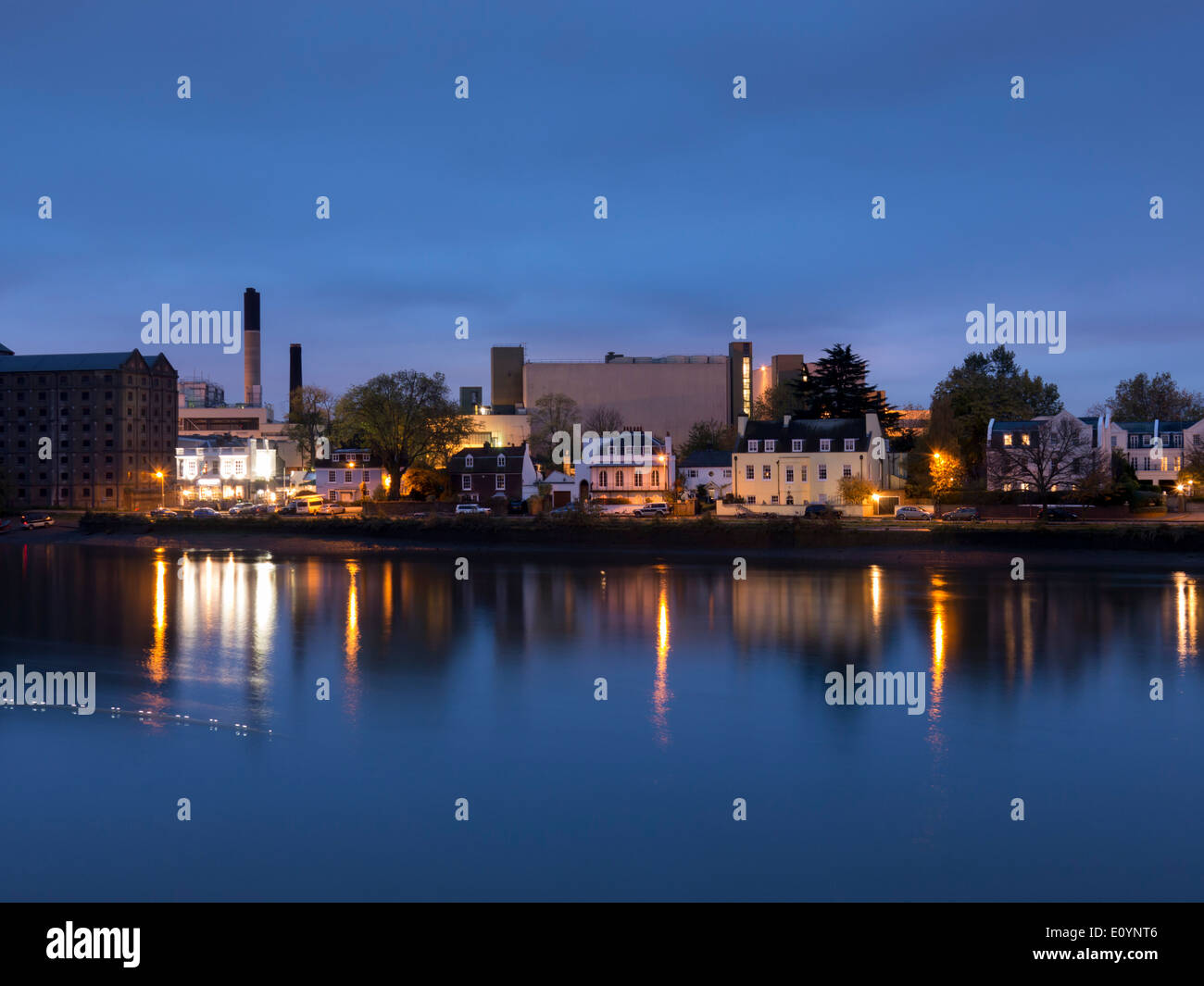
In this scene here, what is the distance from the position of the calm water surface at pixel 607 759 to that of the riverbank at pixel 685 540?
17273 mm

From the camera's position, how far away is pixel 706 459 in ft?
271

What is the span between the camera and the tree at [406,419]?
78750 millimetres

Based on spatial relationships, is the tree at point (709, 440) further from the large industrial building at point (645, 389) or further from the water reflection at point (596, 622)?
the water reflection at point (596, 622)

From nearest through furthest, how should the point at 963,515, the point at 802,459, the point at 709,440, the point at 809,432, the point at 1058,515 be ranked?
1. the point at 1058,515
2. the point at 963,515
3. the point at 802,459
4. the point at 809,432
5. the point at 709,440

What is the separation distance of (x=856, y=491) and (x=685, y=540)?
15380 millimetres

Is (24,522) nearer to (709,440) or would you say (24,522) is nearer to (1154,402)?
(709,440)

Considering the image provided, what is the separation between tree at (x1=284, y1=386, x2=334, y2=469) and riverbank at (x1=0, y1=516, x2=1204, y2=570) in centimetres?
3123

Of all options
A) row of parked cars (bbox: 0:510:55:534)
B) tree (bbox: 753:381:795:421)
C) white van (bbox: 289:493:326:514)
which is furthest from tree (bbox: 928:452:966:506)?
row of parked cars (bbox: 0:510:55:534)

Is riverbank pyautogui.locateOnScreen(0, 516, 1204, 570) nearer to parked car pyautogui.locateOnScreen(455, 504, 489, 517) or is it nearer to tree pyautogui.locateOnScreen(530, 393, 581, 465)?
parked car pyautogui.locateOnScreen(455, 504, 489, 517)

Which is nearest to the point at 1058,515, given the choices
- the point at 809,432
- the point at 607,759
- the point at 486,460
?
the point at 809,432

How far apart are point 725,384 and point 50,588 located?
9588 cm

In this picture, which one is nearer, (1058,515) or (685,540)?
(685,540)
